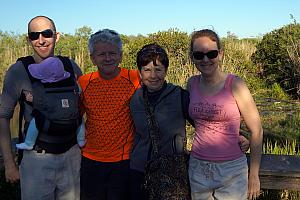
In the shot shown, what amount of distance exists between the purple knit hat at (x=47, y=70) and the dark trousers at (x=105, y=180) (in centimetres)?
63

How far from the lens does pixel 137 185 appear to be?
9.00ft

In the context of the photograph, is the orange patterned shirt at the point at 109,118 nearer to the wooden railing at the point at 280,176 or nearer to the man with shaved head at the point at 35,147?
the man with shaved head at the point at 35,147

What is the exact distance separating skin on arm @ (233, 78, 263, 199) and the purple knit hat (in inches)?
44.2

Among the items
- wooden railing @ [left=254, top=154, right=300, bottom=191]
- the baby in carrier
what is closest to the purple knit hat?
the baby in carrier

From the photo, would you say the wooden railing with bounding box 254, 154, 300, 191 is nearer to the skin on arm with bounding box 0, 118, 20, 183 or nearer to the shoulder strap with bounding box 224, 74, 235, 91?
the shoulder strap with bounding box 224, 74, 235, 91

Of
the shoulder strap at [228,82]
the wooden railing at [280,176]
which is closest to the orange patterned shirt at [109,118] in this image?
the shoulder strap at [228,82]

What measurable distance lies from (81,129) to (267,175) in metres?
1.49

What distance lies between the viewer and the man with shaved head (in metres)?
2.63

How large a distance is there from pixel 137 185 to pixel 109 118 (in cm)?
49

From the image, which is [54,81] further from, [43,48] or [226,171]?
[226,171]

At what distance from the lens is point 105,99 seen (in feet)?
9.31

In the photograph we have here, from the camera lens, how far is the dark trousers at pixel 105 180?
2826 millimetres

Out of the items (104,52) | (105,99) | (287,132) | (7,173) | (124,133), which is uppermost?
(104,52)

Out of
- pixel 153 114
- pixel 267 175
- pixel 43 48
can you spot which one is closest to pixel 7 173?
pixel 43 48
